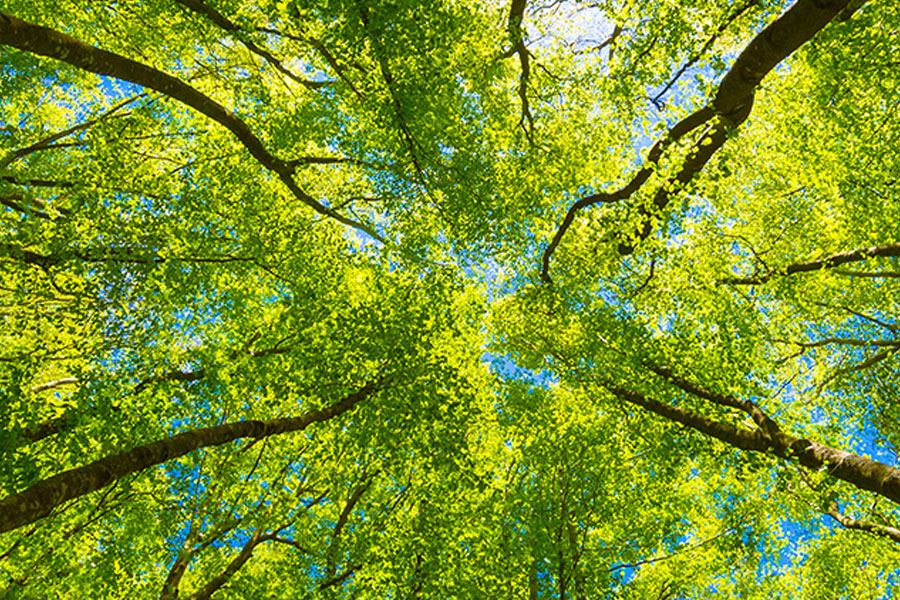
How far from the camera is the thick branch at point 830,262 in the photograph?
32.2 feet

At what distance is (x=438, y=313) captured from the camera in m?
10.7

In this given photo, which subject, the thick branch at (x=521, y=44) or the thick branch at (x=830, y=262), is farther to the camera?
the thick branch at (x=521, y=44)

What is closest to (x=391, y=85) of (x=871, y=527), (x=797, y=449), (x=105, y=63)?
(x=105, y=63)

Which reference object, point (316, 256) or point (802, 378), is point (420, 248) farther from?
point (802, 378)

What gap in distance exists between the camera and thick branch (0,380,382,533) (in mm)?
4375

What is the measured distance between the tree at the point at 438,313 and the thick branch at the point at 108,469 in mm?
68

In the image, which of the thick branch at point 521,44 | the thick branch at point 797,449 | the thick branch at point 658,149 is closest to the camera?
the thick branch at point 797,449

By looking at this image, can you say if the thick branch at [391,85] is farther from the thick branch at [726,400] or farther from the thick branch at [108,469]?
the thick branch at [726,400]

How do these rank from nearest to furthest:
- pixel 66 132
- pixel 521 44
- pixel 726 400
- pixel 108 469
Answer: pixel 108 469 < pixel 726 400 < pixel 66 132 < pixel 521 44

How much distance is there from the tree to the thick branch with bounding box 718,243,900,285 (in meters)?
0.12

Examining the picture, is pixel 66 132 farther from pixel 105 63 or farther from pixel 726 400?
pixel 726 400

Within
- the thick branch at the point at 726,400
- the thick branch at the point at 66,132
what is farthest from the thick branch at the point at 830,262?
the thick branch at the point at 66,132

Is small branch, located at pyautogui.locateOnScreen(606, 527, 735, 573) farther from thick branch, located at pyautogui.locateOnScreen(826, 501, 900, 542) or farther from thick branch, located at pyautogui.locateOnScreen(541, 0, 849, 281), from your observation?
thick branch, located at pyautogui.locateOnScreen(541, 0, 849, 281)

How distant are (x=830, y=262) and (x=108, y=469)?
1461 centimetres
